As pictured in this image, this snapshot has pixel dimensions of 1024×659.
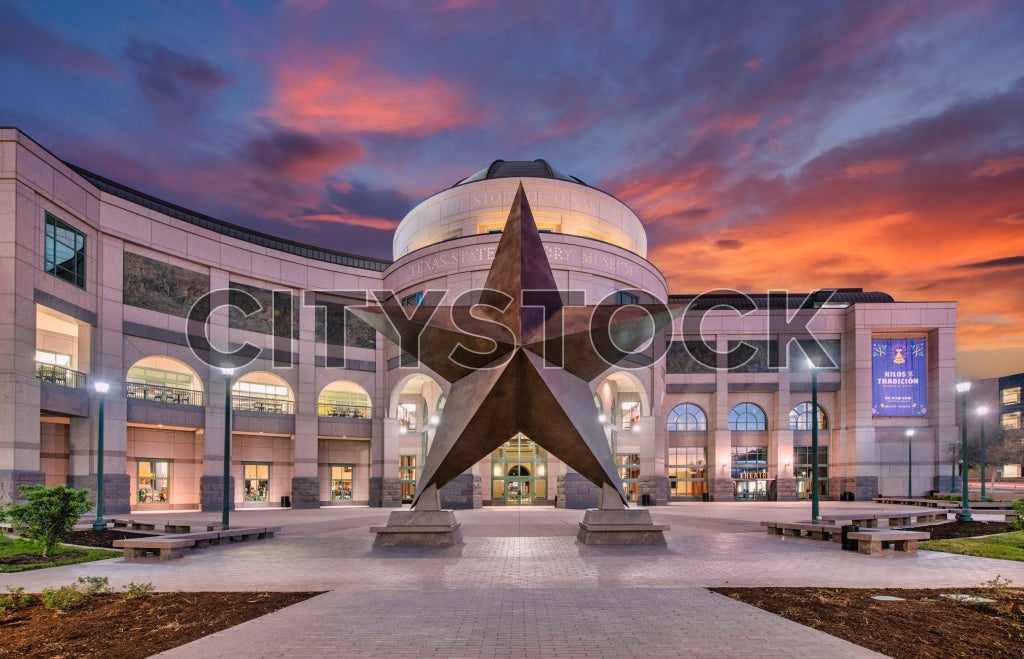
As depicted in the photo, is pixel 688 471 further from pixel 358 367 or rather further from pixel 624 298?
pixel 358 367

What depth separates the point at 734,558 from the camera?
15.7m

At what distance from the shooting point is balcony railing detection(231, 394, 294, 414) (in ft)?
136

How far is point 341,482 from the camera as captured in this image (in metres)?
46.7

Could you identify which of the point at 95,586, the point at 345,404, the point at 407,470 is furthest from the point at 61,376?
the point at 95,586

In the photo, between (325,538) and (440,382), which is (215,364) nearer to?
(440,382)

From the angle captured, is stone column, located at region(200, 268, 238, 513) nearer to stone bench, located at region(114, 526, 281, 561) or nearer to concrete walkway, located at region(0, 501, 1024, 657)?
concrete walkway, located at region(0, 501, 1024, 657)

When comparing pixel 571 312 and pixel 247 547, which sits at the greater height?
pixel 571 312

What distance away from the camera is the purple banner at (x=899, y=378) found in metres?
51.9

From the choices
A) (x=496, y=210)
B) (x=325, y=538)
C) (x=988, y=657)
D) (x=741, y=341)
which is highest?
(x=496, y=210)

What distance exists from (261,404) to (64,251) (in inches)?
621

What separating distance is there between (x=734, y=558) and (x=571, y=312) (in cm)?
761

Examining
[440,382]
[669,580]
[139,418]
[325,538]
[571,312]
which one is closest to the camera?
[669,580]

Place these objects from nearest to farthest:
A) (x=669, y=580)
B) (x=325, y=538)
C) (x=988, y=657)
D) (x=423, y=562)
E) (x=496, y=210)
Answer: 1. (x=988, y=657)
2. (x=669, y=580)
3. (x=423, y=562)
4. (x=325, y=538)
5. (x=496, y=210)

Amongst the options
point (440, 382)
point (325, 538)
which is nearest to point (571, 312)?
point (325, 538)
